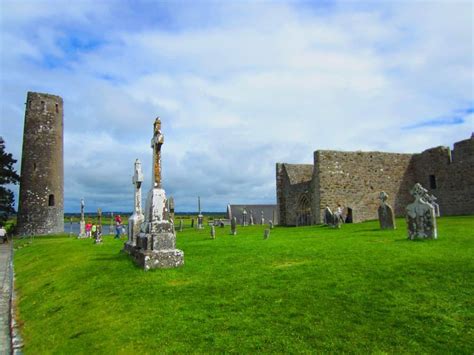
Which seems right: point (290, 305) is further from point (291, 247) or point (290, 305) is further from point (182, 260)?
point (291, 247)

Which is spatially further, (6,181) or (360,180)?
(6,181)

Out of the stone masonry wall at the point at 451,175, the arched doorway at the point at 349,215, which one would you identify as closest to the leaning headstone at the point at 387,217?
the arched doorway at the point at 349,215

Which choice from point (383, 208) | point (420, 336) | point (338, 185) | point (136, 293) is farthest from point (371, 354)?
point (338, 185)

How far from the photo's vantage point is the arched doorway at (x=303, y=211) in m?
31.7

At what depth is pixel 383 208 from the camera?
17.0m

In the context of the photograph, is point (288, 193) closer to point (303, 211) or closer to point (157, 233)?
point (303, 211)

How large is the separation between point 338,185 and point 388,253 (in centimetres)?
2023

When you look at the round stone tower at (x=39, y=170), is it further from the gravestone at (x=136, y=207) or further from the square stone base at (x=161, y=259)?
the square stone base at (x=161, y=259)

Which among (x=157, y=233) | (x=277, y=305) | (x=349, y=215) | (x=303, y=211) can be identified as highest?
(x=303, y=211)

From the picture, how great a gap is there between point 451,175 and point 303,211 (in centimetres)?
1074

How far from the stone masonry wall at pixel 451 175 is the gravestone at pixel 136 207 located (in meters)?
21.5

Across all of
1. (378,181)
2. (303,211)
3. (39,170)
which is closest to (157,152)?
(303,211)

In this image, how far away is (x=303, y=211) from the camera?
32.4 m

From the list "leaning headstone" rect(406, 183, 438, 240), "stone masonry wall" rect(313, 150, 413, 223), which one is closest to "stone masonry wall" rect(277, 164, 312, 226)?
"stone masonry wall" rect(313, 150, 413, 223)
